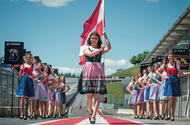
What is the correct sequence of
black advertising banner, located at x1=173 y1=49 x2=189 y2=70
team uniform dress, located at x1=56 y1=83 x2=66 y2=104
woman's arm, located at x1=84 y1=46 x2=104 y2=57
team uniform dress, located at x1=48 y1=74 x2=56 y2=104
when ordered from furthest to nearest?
black advertising banner, located at x1=173 y1=49 x2=189 y2=70
team uniform dress, located at x1=56 y1=83 x2=66 y2=104
team uniform dress, located at x1=48 y1=74 x2=56 y2=104
woman's arm, located at x1=84 y1=46 x2=104 y2=57

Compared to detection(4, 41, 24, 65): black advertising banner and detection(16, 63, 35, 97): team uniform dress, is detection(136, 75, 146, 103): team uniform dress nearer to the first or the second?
detection(4, 41, 24, 65): black advertising banner

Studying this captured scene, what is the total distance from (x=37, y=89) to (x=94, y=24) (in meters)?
5.43

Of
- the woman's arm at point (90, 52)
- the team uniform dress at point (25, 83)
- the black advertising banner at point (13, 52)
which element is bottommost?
the team uniform dress at point (25, 83)

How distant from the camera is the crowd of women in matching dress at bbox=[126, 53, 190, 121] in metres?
13.4

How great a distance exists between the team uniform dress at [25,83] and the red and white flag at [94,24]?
3.13m

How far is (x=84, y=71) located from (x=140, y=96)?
333 inches

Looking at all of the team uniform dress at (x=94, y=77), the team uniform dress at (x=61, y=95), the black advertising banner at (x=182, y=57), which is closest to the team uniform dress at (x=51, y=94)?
the team uniform dress at (x=61, y=95)

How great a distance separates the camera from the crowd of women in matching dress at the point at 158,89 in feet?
44.0

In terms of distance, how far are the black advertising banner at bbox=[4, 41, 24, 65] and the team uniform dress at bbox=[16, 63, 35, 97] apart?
11.1 ft

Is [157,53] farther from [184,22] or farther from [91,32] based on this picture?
[91,32]

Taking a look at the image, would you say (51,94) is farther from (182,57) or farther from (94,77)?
(94,77)

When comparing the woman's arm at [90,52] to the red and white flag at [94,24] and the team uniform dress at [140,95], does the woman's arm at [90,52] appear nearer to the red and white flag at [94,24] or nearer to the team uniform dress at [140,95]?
the red and white flag at [94,24]

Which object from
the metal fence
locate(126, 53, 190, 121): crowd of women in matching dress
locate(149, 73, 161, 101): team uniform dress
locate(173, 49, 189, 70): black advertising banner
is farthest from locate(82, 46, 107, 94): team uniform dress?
locate(173, 49, 189, 70): black advertising banner

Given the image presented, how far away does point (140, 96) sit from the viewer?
17719 millimetres
